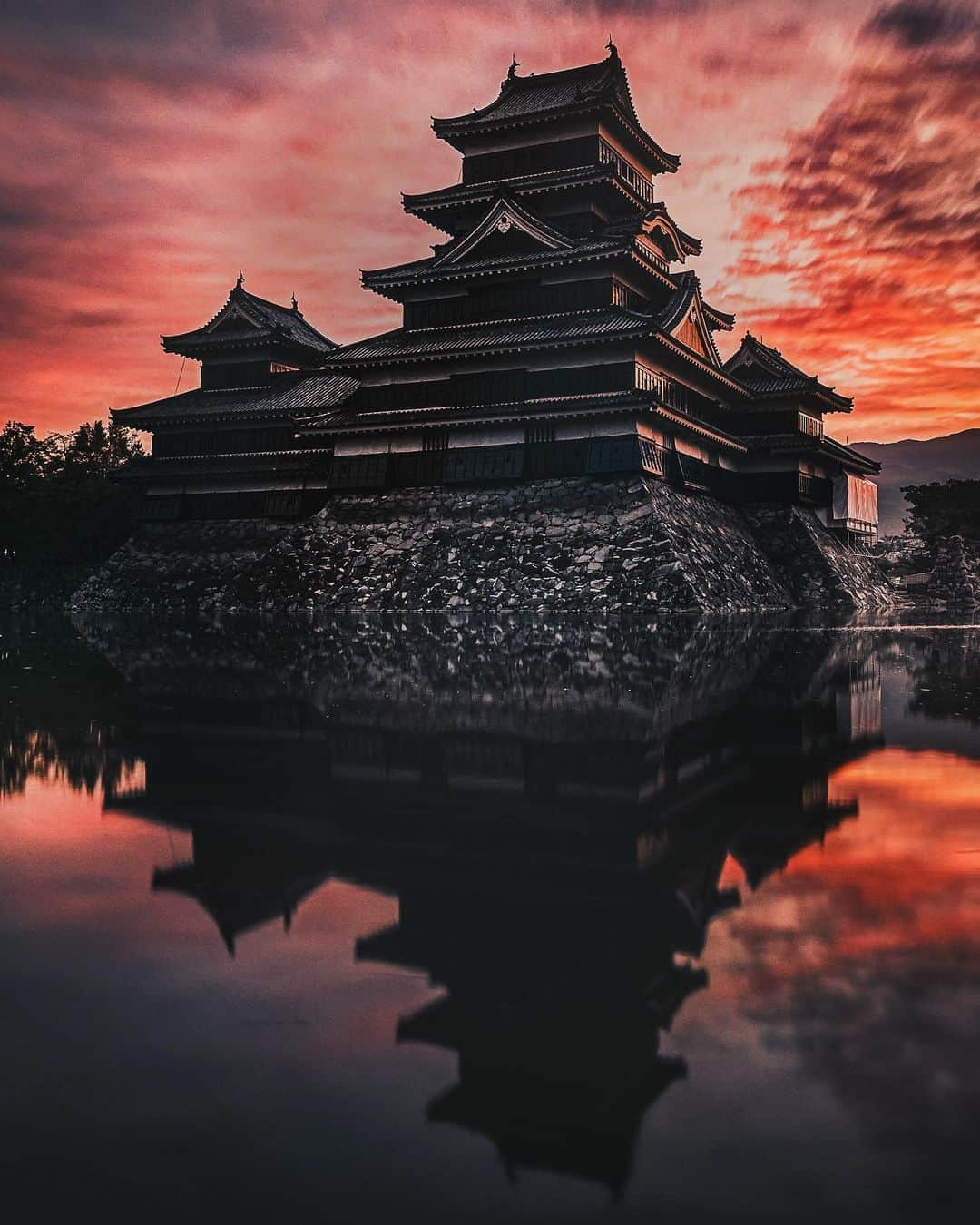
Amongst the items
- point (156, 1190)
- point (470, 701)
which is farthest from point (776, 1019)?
point (470, 701)

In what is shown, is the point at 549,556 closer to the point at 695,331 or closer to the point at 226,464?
the point at 695,331

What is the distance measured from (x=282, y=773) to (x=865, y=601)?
1613 inches

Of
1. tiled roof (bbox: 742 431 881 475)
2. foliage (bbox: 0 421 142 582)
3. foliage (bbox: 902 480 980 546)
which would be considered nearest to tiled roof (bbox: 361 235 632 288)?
tiled roof (bbox: 742 431 881 475)

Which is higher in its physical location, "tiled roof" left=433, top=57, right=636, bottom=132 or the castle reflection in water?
"tiled roof" left=433, top=57, right=636, bottom=132

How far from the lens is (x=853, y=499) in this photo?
49.0 metres

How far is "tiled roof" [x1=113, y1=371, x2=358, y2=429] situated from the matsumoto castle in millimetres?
144

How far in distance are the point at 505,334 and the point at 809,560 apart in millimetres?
16490

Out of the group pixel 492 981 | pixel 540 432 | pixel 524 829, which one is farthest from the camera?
pixel 540 432

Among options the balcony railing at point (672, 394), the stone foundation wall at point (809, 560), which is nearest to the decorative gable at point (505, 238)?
the balcony railing at point (672, 394)

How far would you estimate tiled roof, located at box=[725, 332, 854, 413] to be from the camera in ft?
149

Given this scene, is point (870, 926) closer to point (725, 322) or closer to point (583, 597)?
point (583, 597)

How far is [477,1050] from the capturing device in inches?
108

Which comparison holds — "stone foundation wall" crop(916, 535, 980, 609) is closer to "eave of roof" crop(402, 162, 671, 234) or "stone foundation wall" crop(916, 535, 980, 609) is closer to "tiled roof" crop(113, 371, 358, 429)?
"eave of roof" crop(402, 162, 671, 234)

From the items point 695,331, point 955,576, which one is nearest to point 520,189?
point 695,331
